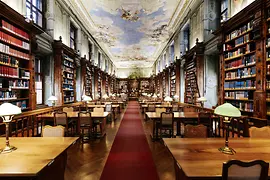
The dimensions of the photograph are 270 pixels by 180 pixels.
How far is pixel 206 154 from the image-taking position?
77.0 inches

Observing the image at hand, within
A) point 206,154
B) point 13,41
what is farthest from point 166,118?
point 13,41

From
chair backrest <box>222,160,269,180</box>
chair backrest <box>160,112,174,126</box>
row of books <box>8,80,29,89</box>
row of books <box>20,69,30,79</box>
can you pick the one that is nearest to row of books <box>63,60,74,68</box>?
row of books <box>20,69,30,79</box>

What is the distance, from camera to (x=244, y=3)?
516cm

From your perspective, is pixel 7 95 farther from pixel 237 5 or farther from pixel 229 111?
pixel 237 5

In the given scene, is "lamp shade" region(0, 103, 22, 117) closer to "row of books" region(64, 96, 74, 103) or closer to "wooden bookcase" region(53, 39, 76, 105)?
"wooden bookcase" region(53, 39, 76, 105)

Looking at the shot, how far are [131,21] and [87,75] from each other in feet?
14.9

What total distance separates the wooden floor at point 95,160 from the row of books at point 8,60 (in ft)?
9.04

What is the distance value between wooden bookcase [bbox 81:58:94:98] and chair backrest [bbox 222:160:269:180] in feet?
32.8

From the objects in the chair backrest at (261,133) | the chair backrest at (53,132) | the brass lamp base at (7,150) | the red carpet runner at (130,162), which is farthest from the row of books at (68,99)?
the chair backrest at (261,133)

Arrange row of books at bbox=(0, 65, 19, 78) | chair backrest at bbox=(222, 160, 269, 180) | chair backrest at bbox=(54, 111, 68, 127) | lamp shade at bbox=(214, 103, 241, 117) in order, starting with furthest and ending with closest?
1. chair backrest at bbox=(54, 111, 68, 127)
2. row of books at bbox=(0, 65, 19, 78)
3. lamp shade at bbox=(214, 103, 241, 117)
4. chair backrest at bbox=(222, 160, 269, 180)

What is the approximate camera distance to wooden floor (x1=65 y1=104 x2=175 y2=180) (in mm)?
2956

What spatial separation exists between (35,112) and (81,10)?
6207 mm

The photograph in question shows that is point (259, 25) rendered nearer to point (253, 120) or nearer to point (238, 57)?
point (238, 57)

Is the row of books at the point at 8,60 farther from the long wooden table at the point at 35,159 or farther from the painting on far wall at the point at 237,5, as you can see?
the painting on far wall at the point at 237,5
